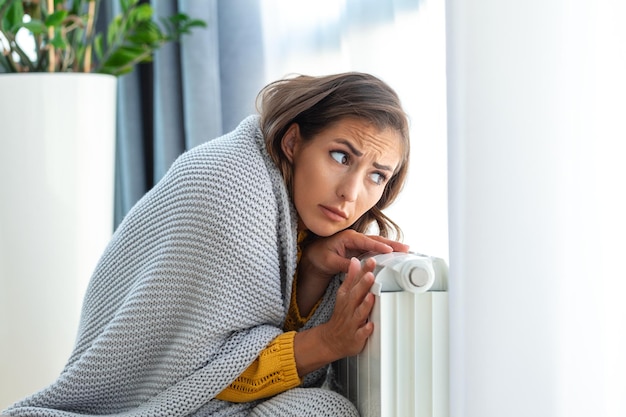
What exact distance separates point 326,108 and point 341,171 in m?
0.10

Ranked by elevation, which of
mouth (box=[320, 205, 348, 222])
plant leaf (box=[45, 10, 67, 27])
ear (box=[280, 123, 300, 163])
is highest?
plant leaf (box=[45, 10, 67, 27])

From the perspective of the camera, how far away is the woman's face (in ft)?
4.03

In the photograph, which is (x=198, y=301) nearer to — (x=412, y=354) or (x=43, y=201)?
(x=412, y=354)

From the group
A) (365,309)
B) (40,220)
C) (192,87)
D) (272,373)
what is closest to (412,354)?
(365,309)

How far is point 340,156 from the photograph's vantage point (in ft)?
4.06

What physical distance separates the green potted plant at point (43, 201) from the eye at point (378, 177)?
45.7 inches

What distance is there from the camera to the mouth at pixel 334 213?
1.25m

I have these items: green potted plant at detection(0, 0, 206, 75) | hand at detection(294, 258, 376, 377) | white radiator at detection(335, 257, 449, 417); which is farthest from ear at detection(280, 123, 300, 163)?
green potted plant at detection(0, 0, 206, 75)

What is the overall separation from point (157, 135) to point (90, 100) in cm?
41

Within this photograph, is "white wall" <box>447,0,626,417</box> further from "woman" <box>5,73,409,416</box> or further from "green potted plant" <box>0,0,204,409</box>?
"green potted plant" <box>0,0,204,409</box>

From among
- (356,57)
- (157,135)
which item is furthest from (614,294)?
(157,135)

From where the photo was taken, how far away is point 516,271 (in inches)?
34.2

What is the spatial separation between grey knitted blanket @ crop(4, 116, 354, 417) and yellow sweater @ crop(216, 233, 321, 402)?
16 mm

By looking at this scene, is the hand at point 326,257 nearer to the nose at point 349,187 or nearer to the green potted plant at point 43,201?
the nose at point 349,187
